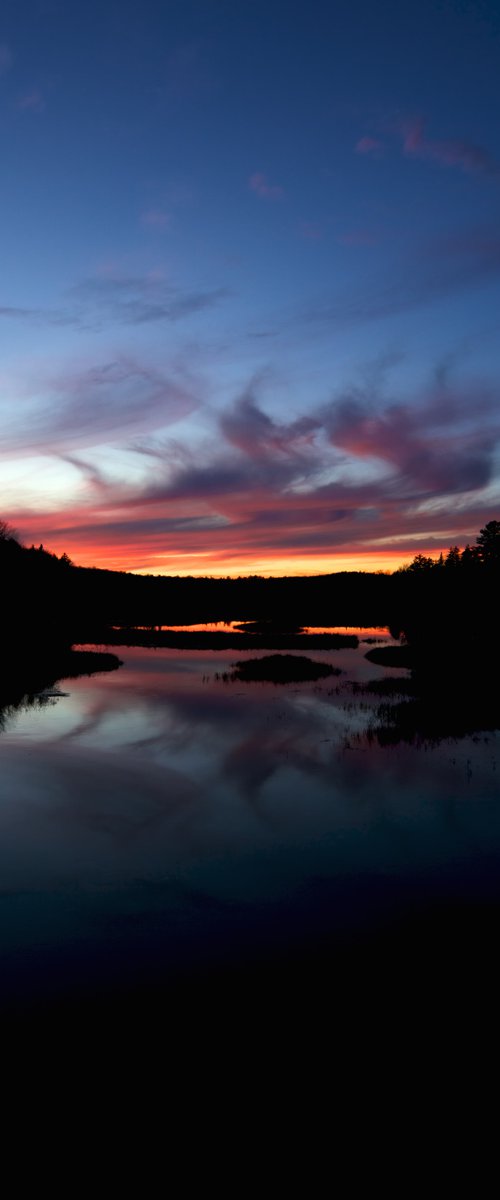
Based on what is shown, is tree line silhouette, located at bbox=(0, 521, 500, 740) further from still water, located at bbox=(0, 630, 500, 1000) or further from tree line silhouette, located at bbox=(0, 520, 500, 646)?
still water, located at bbox=(0, 630, 500, 1000)

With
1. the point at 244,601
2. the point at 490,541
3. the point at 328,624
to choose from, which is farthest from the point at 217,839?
the point at 244,601

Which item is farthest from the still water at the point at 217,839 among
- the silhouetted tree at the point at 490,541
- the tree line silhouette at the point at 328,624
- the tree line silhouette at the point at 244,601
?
the silhouetted tree at the point at 490,541

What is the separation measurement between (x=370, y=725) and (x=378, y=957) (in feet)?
59.8

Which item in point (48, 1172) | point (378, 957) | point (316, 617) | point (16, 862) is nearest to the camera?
point (48, 1172)

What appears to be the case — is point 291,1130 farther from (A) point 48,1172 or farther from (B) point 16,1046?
(B) point 16,1046

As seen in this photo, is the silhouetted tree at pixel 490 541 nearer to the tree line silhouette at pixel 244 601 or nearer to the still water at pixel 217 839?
the tree line silhouette at pixel 244 601

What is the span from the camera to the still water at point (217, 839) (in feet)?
35.7

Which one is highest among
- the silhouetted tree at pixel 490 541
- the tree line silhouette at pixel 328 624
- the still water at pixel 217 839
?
the silhouetted tree at pixel 490 541

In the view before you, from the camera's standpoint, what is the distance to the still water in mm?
10867

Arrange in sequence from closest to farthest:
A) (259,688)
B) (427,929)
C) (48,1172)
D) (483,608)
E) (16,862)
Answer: (48,1172)
(427,929)
(16,862)
(259,688)
(483,608)

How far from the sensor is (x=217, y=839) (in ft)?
50.8

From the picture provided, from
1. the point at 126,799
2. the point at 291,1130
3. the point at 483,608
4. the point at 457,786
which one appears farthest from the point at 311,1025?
the point at 483,608

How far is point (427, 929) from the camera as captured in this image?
11.1 m

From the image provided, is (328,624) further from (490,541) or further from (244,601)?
(244,601)
